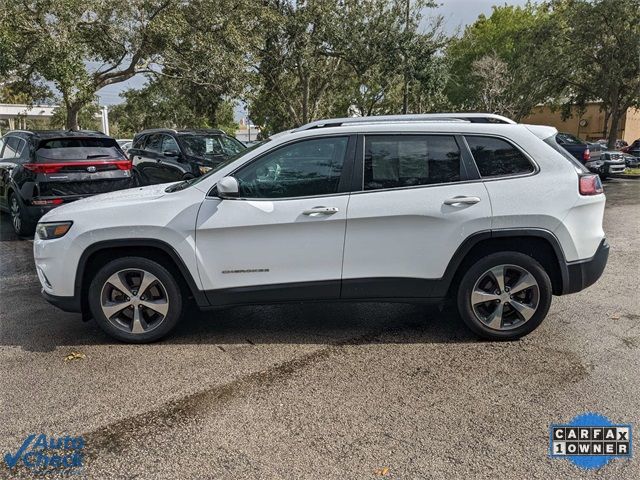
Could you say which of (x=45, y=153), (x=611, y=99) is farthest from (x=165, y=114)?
(x=45, y=153)

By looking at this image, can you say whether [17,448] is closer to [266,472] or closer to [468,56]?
[266,472]

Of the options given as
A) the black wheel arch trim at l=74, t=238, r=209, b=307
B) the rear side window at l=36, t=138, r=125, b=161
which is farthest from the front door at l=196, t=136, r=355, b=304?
the rear side window at l=36, t=138, r=125, b=161

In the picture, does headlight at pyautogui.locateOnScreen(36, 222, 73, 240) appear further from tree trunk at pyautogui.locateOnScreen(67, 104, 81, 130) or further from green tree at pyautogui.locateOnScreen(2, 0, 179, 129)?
tree trunk at pyautogui.locateOnScreen(67, 104, 81, 130)

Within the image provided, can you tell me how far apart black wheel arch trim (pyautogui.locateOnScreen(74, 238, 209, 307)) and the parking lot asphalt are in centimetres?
46

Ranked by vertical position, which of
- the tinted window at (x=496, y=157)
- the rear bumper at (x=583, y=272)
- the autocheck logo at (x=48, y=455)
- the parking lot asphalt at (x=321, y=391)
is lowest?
the autocheck logo at (x=48, y=455)

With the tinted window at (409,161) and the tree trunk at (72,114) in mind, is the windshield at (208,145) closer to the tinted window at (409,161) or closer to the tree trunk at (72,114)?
the tree trunk at (72,114)

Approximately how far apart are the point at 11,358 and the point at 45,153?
483 centimetres

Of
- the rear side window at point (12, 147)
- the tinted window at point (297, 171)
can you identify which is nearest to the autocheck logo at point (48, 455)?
the tinted window at point (297, 171)

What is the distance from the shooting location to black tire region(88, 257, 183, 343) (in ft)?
12.9

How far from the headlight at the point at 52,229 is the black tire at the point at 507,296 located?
321 centimetres

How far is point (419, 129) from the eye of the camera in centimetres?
394

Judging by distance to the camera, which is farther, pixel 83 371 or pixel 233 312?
pixel 233 312

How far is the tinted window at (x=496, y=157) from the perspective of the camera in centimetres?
388

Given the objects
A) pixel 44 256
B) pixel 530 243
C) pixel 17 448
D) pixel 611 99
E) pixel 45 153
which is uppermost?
pixel 611 99
